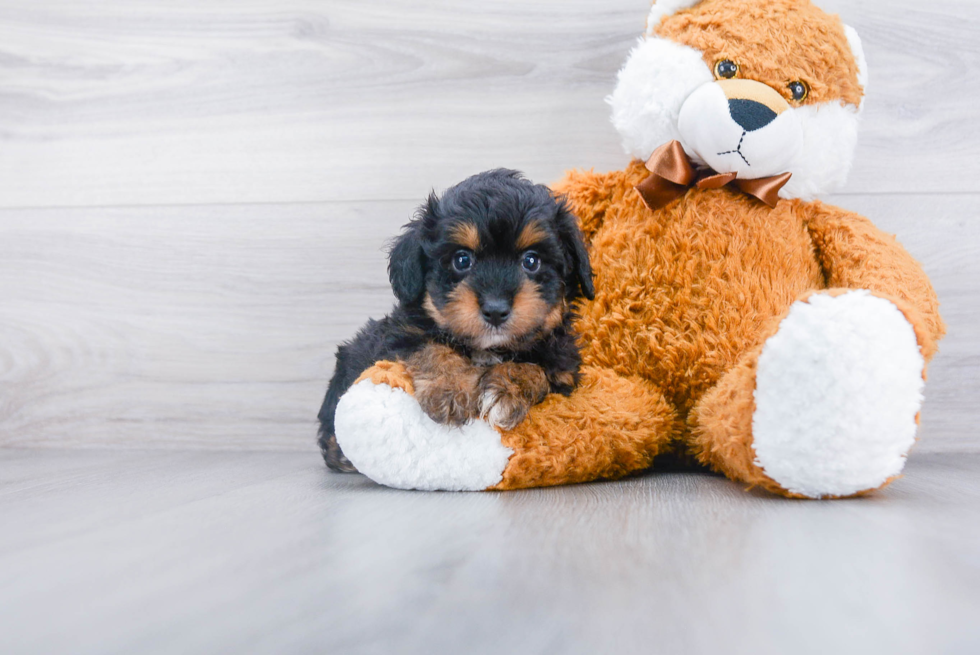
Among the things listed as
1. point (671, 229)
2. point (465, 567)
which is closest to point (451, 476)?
point (465, 567)

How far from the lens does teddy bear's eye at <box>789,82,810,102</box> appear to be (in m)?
1.38

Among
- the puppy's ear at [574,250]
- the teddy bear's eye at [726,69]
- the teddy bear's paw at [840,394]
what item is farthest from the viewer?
the teddy bear's eye at [726,69]

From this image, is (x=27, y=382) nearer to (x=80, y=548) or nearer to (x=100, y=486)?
(x=100, y=486)

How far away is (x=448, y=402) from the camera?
117 centimetres

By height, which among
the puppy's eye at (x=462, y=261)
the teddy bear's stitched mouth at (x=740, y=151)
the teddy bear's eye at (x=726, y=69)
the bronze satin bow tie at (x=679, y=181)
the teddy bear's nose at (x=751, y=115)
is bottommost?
the puppy's eye at (x=462, y=261)

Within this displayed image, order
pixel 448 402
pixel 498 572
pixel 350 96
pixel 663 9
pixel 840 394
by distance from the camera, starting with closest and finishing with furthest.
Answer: pixel 498 572 → pixel 840 394 → pixel 448 402 → pixel 663 9 → pixel 350 96

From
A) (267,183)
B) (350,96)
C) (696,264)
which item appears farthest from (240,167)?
(696,264)

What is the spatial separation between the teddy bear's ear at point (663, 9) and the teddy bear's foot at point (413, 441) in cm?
93

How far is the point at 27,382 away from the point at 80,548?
1.26 m

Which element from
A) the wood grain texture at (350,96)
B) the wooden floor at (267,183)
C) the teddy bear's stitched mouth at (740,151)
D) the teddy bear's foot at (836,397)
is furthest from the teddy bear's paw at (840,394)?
the wood grain texture at (350,96)

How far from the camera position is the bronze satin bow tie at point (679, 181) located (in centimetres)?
140

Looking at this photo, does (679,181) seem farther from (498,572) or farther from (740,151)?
(498,572)

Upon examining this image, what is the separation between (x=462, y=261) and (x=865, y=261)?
80 cm

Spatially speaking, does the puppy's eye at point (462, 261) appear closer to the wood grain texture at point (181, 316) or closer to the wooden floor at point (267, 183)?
the wooden floor at point (267, 183)
